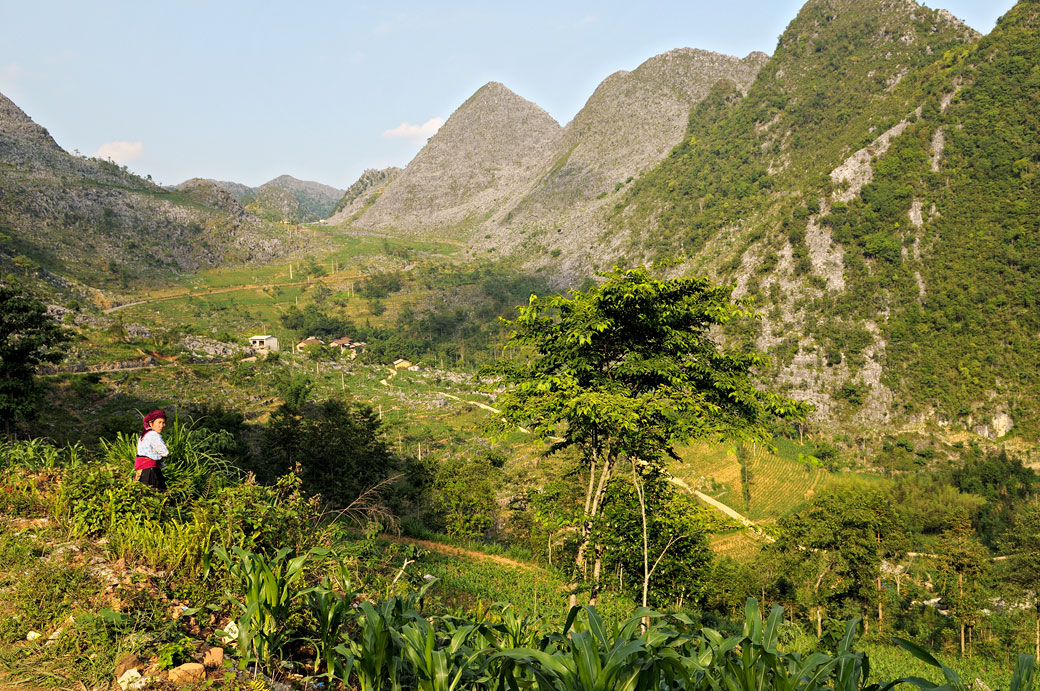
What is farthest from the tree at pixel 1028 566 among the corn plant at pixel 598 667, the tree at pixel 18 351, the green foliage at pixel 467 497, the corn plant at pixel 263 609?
the tree at pixel 18 351

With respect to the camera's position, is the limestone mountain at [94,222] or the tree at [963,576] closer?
the tree at [963,576]

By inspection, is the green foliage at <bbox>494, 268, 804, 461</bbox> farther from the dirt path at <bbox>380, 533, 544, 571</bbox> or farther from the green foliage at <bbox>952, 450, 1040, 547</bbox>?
the green foliage at <bbox>952, 450, 1040, 547</bbox>

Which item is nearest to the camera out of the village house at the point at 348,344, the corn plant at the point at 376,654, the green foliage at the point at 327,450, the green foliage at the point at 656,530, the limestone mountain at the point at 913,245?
the corn plant at the point at 376,654

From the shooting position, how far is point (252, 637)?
10.6ft

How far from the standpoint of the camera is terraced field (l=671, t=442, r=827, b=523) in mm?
50875

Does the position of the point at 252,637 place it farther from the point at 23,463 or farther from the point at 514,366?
the point at 514,366

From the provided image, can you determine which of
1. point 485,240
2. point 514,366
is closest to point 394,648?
point 514,366

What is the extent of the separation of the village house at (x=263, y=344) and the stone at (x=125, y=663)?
3137 inches

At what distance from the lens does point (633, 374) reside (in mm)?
10102

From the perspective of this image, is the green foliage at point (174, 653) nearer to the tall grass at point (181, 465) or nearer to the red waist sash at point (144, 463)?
the tall grass at point (181, 465)

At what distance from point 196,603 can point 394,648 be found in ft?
5.67

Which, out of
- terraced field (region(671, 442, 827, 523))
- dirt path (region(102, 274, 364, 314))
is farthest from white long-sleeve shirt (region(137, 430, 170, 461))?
dirt path (region(102, 274, 364, 314))

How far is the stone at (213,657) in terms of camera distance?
3279 mm

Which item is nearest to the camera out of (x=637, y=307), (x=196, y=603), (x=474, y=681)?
(x=474, y=681)
